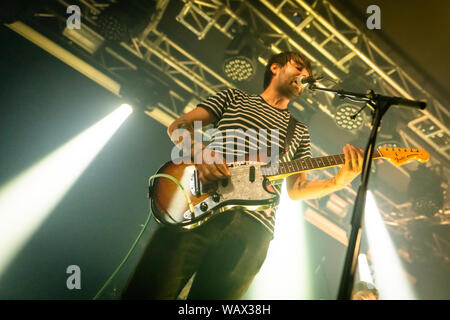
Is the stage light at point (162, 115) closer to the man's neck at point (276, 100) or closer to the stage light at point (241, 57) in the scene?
the stage light at point (241, 57)

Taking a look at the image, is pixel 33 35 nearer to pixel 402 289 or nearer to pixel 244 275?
pixel 244 275

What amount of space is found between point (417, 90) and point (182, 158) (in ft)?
18.6

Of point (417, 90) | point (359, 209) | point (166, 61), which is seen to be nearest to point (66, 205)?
point (166, 61)

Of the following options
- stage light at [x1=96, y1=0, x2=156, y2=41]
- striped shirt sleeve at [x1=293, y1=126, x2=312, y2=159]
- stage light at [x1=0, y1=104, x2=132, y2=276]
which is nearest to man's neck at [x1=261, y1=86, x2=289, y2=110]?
striped shirt sleeve at [x1=293, y1=126, x2=312, y2=159]

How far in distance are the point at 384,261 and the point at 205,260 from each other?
758 cm

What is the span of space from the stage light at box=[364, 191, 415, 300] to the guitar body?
254 inches

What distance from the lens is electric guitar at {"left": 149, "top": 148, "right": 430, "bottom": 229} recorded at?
69.5 inches

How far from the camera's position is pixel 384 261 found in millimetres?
7711

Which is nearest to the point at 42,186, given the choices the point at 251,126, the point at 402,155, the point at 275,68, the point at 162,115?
the point at 162,115

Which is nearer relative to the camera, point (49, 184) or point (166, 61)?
point (49, 184)

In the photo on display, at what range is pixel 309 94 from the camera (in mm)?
5941

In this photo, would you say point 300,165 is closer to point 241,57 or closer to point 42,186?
point 241,57

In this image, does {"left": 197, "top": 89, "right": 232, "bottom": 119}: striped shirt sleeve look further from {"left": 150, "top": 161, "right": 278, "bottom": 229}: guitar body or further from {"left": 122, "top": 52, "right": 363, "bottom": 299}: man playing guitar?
{"left": 150, "top": 161, "right": 278, "bottom": 229}: guitar body
